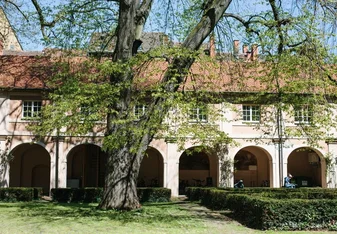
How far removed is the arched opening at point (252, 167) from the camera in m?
29.4

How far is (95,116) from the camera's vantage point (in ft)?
43.6

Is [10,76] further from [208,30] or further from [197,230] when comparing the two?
[197,230]

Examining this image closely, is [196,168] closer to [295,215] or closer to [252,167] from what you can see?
[252,167]

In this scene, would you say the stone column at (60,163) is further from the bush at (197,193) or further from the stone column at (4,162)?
the bush at (197,193)

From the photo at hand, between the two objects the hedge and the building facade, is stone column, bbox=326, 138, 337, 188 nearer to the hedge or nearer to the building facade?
the building facade

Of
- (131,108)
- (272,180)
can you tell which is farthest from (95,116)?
(272,180)

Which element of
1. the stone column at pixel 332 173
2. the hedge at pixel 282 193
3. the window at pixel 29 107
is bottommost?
the hedge at pixel 282 193

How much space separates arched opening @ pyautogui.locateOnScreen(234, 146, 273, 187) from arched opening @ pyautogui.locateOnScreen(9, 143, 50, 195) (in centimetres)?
1232

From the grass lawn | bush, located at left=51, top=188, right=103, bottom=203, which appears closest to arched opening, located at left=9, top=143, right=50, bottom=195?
bush, located at left=51, top=188, right=103, bottom=203

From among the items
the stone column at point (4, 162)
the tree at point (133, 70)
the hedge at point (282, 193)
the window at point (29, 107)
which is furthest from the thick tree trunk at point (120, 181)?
the stone column at point (4, 162)

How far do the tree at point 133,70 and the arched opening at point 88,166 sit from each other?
34.3 feet

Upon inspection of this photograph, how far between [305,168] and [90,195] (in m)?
14.9

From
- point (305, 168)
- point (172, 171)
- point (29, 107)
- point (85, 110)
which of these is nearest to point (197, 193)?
point (172, 171)

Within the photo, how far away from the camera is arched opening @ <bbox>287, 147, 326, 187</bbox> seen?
1112 inches
